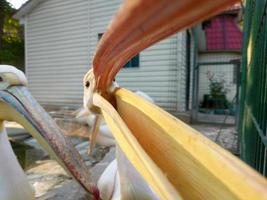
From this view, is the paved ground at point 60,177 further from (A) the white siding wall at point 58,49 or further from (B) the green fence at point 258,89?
(A) the white siding wall at point 58,49

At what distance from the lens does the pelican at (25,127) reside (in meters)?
1.13

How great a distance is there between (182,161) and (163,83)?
697 cm

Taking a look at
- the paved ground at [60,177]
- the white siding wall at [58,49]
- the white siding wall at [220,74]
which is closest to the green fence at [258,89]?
the paved ground at [60,177]

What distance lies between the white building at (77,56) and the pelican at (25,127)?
566cm

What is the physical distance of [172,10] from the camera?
0.92ft

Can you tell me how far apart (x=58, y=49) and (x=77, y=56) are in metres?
0.87


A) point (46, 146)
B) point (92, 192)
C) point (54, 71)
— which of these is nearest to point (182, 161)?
point (92, 192)

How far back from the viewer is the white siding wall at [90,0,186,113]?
23.0ft

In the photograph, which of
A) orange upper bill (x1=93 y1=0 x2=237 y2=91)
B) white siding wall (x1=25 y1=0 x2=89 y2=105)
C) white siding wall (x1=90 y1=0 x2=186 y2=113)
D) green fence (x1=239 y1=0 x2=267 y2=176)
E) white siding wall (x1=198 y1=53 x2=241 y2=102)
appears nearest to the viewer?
orange upper bill (x1=93 y1=0 x2=237 y2=91)

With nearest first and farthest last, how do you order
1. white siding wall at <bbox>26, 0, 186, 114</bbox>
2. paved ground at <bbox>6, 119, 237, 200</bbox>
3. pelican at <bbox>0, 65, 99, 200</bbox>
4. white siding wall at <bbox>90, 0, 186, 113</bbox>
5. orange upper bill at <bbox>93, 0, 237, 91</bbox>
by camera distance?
orange upper bill at <bbox>93, 0, 237, 91</bbox>, pelican at <bbox>0, 65, 99, 200</bbox>, paved ground at <bbox>6, 119, 237, 200</bbox>, white siding wall at <bbox>90, 0, 186, 113</bbox>, white siding wall at <bbox>26, 0, 186, 114</bbox>

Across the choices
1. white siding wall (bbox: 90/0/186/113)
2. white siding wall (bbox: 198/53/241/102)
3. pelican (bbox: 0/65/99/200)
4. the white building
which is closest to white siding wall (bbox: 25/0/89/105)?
the white building

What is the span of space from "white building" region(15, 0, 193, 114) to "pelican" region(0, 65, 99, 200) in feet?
18.6

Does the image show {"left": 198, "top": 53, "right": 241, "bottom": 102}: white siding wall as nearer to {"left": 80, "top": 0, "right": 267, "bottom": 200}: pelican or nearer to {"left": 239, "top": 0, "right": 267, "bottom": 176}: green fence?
{"left": 239, "top": 0, "right": 267, "bottom": 176}: green fence

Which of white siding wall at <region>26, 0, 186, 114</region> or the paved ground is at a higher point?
white siding wall at <region>26, 0, 186, 114</region>
